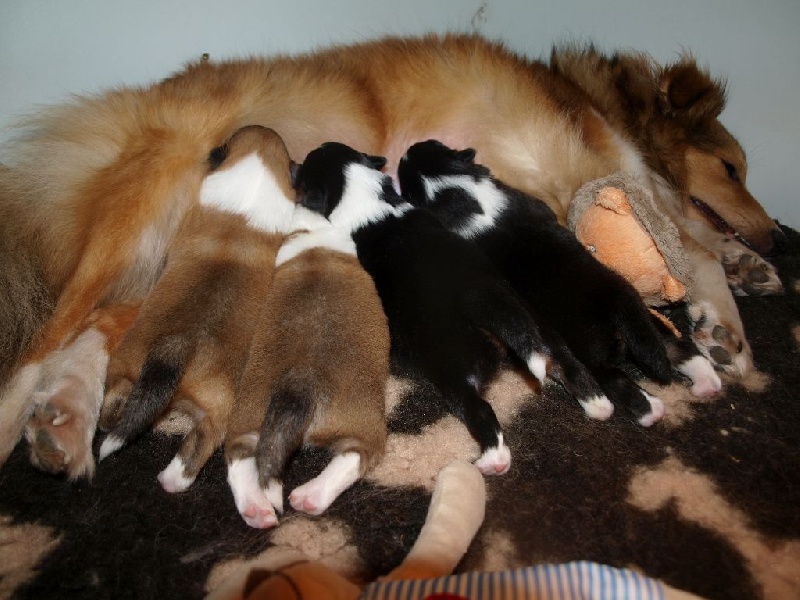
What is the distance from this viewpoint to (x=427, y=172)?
82.5 inches

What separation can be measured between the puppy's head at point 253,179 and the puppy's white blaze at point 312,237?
0.05 m

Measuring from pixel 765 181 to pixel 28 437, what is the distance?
307 centimetres

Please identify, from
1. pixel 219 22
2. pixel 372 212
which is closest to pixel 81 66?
pixel 219 22

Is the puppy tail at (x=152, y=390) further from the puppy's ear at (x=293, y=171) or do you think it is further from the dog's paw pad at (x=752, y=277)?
the dog's paw pad at (x=752, y=277)

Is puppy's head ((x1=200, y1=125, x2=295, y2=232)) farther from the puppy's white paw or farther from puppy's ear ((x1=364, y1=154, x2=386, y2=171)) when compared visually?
the puppy's white paw

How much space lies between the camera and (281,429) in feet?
4.45

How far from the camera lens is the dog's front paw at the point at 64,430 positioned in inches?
58.7

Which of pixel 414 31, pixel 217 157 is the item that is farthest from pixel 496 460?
pixel 414 31

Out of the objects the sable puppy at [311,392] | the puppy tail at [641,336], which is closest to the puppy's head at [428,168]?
the sable puppy at [311,392]

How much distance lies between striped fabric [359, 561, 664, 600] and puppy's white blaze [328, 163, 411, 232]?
1111mm

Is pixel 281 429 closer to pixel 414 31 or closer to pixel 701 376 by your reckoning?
pixel 701 376

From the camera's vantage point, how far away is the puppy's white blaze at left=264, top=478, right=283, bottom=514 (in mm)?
1376

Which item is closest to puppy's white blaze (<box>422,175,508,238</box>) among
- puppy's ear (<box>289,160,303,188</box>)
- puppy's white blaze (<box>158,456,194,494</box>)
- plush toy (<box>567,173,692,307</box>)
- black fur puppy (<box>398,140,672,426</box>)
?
black fur puppy (<box>398,140,672,426</box>)

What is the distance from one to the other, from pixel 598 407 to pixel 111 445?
1.20 metres
